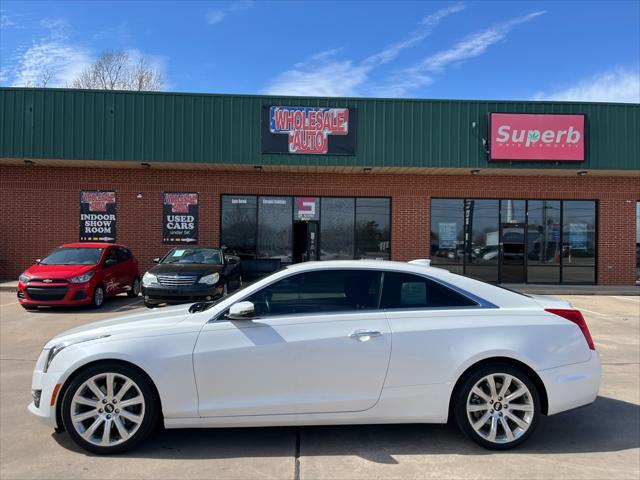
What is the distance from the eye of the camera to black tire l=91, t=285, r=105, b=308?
10672 millimetres

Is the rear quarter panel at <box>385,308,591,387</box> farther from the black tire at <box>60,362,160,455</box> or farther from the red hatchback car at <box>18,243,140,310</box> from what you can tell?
the red hatchback car at <box>18,243,140,310</box>

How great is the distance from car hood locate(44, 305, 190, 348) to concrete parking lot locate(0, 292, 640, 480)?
2.87 ft

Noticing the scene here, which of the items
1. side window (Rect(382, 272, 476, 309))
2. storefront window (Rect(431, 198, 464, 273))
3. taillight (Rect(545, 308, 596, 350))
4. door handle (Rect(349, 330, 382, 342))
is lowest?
door handle (Rect(349, 330, 382, 342))

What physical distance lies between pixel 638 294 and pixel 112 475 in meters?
16.0

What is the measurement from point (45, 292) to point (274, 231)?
7540 mm

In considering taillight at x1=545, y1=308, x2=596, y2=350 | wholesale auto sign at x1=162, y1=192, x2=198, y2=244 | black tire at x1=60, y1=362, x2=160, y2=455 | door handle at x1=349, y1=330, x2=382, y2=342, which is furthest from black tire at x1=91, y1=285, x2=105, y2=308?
taillight at x1=545, y1=308, x2=596, y2=350

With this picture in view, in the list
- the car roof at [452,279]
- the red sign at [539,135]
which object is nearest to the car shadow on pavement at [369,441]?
the car roof at [452,279]

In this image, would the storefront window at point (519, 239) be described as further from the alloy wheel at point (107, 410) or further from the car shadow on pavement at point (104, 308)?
the alloy wheel at point (107, 410)

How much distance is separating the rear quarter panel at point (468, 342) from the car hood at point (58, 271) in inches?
350

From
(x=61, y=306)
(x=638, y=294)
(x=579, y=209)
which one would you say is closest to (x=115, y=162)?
(x=61, y=306)

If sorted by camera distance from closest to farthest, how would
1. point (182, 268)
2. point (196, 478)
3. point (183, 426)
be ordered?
point (196, 478) < point (183, 426) < point (182, 268)

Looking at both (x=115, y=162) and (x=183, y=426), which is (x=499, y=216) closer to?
(x=115, y=162)

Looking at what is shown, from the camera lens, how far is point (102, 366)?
3729mm

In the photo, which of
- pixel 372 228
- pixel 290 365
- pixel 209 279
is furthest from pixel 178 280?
pixel 372 228
